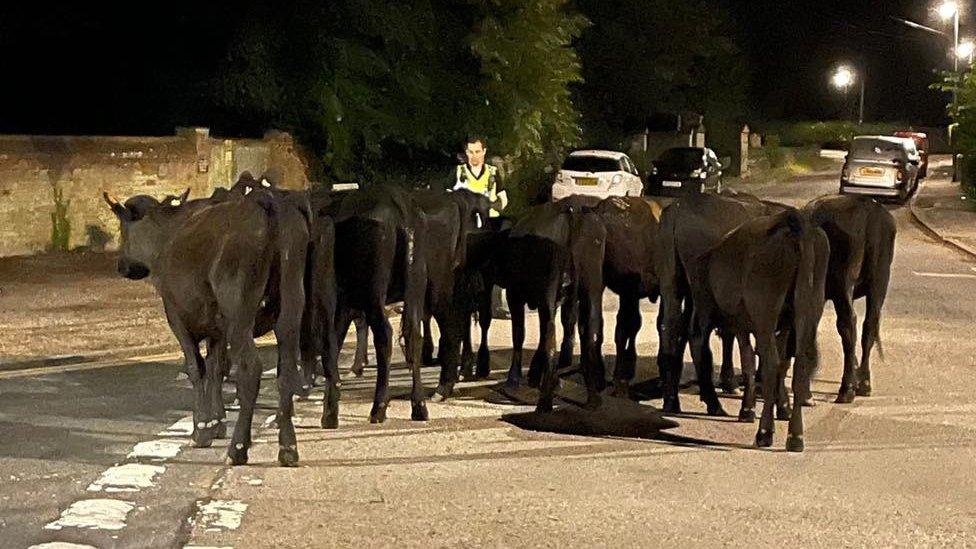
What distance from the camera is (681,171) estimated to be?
4638cm

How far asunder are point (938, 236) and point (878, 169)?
11.4 metres

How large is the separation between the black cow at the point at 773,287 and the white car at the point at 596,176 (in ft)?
90.8

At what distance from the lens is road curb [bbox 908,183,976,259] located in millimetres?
Result: 29830

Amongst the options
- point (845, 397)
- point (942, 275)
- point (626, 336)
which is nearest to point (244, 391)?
point (626, 336)

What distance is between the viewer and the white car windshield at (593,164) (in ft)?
130

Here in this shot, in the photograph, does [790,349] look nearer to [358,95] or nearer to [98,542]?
[98,542]

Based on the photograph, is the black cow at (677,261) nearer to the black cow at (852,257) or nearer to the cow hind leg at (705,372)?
Answer: the cow hind leg at (705,372)

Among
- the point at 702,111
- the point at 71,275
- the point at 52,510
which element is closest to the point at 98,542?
the point at 52,510

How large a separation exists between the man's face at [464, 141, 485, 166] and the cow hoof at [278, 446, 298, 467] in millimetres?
5186

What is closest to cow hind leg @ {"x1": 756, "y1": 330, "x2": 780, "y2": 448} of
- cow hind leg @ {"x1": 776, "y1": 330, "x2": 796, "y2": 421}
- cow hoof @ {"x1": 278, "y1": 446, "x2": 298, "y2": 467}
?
cow hind leg @ {"x1": 776, "y1": 330, "x2": 796, "y2": 421}

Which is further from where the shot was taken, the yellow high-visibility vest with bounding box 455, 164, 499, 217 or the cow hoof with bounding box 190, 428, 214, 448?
the yellow high-visibility vest with bounding box 455, 164, 499, 217

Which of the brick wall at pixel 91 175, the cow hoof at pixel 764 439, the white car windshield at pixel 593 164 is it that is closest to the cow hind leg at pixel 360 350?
the cow hoof at pixel 764 439

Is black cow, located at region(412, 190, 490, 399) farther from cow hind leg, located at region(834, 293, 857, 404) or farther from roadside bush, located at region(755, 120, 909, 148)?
roadside bush, located at region(755, 120, 909, 148)

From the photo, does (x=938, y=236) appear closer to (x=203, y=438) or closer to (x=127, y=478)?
(x=203, y=438)
